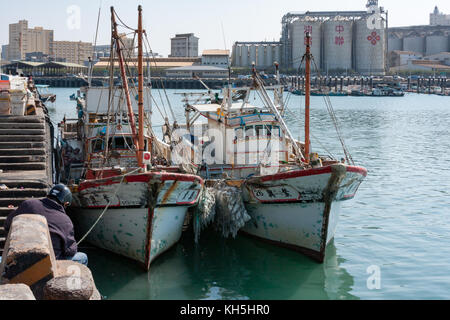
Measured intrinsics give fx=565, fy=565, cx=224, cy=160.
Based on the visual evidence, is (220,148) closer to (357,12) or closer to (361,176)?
(361,176)

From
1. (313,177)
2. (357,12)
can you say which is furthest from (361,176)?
(357,12)

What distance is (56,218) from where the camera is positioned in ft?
26.7

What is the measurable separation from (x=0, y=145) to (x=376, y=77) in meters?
129

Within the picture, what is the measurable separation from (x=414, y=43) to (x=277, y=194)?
180 meters

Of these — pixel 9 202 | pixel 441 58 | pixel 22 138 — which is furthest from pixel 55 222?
pixel 441 58

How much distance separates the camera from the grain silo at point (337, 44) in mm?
133000

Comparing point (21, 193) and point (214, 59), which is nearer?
point (21, 193)

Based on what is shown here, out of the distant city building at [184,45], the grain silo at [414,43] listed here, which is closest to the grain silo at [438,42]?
the grain silo at [414,43]

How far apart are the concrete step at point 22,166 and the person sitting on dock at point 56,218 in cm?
450

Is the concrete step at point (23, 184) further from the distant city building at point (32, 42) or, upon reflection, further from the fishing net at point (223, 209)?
the distant city building at point (32, 42)

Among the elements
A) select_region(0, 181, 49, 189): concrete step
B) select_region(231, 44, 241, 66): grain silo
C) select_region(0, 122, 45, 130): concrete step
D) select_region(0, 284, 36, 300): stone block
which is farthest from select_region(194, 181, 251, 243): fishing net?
select_region(231, 44, 241, 66): grain silo

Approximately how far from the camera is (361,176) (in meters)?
12.7

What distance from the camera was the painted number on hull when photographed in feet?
40.6

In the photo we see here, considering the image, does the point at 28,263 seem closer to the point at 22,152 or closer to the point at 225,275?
the point at 225,275
